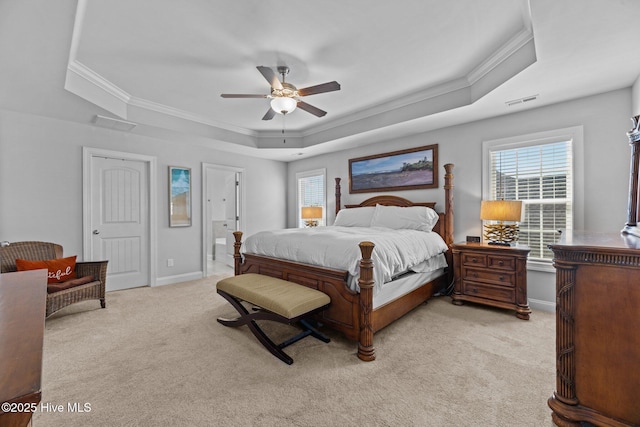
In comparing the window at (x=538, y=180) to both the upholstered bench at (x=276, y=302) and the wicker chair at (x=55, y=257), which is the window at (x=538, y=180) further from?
the wicker chair at (x=55, y=257)

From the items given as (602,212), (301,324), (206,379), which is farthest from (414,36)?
(206,379)

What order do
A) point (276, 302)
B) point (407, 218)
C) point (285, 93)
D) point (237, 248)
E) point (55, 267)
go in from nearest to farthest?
point (276, 302), point (285, 93), point (55, 267), point (237, 248), point (407, 218)

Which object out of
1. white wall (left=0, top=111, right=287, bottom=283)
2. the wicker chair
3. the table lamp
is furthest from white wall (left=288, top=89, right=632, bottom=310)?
the wicker chair

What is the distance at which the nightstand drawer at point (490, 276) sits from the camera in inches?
122

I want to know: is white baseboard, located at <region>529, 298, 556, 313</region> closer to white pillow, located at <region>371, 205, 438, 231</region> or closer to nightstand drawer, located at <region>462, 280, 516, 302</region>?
nightstand drawer, located at <region>462, 280, 516, 302</region>

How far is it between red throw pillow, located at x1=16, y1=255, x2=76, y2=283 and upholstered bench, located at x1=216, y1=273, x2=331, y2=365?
1.93 metres

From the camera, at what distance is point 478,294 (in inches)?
130

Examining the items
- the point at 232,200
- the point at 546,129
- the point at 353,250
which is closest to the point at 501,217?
the point at 546,129

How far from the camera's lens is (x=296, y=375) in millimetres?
1988

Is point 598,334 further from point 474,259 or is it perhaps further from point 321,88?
point 321,88

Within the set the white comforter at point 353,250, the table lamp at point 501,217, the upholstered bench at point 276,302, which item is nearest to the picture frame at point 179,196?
the white comforter at point 353,250

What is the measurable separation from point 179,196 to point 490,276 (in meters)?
4.81

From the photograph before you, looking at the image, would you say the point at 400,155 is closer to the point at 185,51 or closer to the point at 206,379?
the point at 185,51

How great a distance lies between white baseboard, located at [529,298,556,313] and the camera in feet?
10.5
